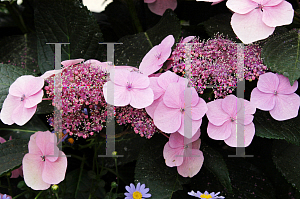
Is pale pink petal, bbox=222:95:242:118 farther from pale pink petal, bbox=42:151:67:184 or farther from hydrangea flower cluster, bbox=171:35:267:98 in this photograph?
pale pink petal, bbox=42:151:67:184

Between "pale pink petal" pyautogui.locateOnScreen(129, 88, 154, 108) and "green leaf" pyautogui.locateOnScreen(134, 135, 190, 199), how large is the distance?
133 millimetres

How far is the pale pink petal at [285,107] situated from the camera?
444 millimetres

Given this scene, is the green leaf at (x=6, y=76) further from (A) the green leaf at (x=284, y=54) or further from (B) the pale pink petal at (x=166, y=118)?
(A) the green leaf at (x=284, y=54)

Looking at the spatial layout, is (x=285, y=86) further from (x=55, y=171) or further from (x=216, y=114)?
(x=55, y=171)

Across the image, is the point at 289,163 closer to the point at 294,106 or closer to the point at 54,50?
the point at 294,106

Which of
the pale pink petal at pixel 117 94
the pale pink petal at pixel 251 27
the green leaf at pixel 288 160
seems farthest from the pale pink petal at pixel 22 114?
the green leaf at pixel 288 160

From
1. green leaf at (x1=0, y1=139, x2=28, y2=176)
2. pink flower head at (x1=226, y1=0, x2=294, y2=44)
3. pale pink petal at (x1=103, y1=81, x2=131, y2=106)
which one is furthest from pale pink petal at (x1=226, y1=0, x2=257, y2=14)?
green leaf at (x1=0, y1=139, x2=28, y2=176)

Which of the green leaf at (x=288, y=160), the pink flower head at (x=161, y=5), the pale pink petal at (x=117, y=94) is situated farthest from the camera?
the pink flower head at (x=161, y=5)

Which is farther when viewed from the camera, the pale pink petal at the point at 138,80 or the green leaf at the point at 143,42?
the green leaf at the point at 143,42

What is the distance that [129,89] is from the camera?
415mm

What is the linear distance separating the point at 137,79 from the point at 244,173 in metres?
0.33

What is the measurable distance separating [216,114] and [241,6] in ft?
0.56

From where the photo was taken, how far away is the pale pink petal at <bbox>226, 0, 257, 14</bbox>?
16.9 inches

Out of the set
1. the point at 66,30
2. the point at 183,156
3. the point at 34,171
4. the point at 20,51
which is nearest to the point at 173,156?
the point at 183,156
